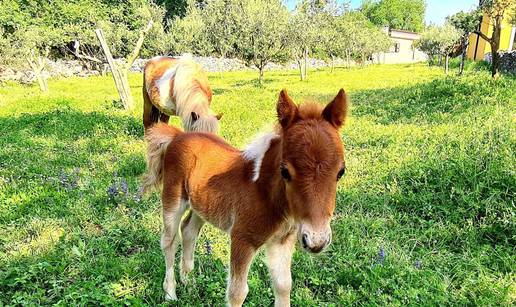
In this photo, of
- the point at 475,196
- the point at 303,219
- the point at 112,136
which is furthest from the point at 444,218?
the point at 112,136

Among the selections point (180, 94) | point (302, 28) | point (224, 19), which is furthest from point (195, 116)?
point (302, 28)

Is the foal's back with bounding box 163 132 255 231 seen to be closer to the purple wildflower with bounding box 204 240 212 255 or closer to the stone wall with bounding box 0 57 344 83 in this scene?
the purple wildflower with bounding box 204 240 212 255

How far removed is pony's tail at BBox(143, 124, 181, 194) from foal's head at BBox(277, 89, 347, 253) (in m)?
1.87

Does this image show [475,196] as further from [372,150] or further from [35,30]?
[35,30]

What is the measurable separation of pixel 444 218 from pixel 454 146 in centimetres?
197

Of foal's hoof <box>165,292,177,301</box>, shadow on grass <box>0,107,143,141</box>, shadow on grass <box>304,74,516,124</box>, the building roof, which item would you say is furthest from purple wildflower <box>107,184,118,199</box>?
the building roof

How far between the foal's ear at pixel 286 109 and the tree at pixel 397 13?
113 meters

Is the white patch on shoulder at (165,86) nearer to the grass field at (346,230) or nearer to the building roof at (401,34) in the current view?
the grass field at (346,230)

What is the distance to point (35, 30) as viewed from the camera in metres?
22.1

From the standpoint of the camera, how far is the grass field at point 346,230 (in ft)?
10.3

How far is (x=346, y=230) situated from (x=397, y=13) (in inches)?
4606

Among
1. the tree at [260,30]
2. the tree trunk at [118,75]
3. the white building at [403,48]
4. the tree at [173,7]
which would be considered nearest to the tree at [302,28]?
the tree at [260,30]

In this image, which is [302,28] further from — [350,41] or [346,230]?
[350,41]

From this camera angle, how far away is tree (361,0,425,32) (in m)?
106
